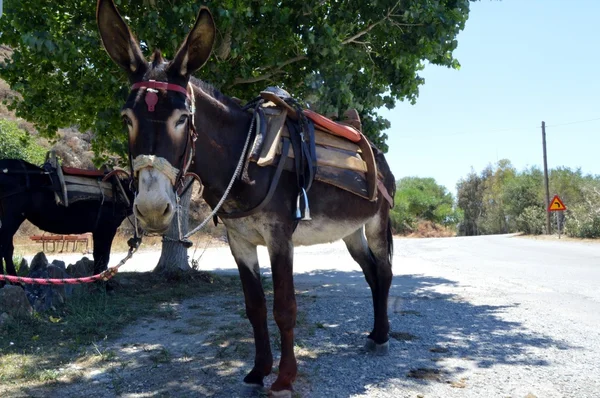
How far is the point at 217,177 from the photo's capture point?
11.1ft

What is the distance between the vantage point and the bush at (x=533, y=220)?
35.1 m

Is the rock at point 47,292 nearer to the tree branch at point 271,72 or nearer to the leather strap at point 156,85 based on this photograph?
the tree branch at point 271,72

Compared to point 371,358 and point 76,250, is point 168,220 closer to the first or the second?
point 371,358

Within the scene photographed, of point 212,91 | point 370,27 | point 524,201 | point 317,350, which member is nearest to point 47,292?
point 317,350

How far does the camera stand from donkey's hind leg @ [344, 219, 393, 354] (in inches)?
194

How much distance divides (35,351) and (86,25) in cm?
554

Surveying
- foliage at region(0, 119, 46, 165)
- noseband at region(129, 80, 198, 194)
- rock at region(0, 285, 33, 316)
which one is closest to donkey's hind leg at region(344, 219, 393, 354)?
noseband at region(129, 80, 198, 194)

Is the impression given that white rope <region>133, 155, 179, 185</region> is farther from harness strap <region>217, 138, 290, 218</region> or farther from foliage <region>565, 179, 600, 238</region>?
foliage <region>565, 179, 600, 238</region>

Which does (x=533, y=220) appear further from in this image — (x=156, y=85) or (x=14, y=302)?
(x=156, y=85)

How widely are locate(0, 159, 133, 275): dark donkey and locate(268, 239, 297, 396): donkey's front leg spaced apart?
4.17 metres

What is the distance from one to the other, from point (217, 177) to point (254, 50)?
682cm

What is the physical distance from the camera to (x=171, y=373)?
4.22 meters

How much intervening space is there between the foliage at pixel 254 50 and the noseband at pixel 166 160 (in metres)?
4.24

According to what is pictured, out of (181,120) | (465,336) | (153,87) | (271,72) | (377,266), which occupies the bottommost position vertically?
(465,336)
